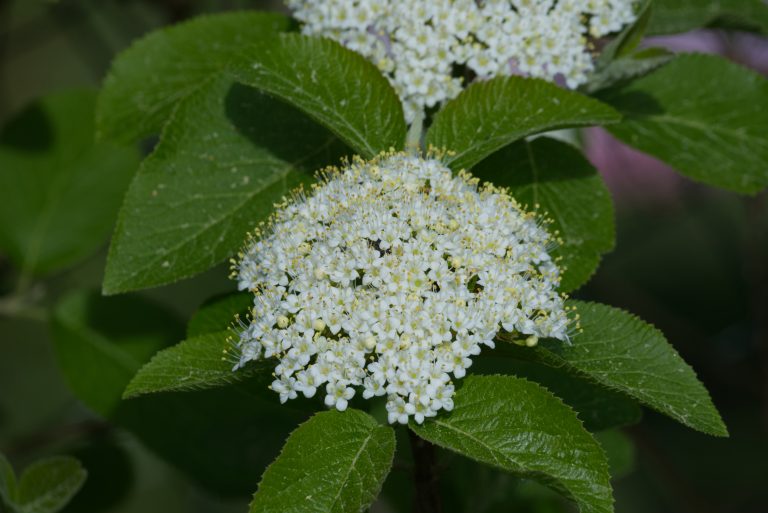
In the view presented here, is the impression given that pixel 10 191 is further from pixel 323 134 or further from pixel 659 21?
pixel 659 21

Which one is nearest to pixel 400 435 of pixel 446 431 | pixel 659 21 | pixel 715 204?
pixel 446 431

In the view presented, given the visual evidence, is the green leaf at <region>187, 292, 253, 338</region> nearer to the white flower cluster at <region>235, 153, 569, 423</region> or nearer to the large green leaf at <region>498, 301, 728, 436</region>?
the white flower cluster at <region>235, 153, 569, 423</region>

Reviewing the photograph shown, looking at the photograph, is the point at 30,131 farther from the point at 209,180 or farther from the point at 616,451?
the point at 616,451

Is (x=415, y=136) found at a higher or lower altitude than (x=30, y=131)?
higher

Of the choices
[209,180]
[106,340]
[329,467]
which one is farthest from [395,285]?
[106,340]

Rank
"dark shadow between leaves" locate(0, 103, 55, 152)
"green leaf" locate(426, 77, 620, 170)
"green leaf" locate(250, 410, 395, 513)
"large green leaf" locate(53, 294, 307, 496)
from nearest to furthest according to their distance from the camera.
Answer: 1. "green leaf" locate(250, 410, 395, 513)
2. "green leaf" locate(426, 77, 620, 170)
3. "large green leaf" locate(53, 294, 307, 496)
4. "dark shadow between leaves" locate(0, 103, 55, 152)

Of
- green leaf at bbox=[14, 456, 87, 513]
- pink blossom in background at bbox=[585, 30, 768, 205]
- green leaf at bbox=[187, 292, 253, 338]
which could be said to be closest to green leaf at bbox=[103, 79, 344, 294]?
green leaf at bbox=[187, 292, 253, 338]
